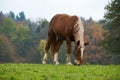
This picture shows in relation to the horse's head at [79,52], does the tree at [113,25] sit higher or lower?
higher

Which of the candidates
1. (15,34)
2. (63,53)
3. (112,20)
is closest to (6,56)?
(63,53)

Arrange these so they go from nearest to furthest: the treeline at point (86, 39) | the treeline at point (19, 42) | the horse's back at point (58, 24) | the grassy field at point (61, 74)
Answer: the grassy field at point (61, 74)
the horse's back at point (58, 24)
the treeline at point (86, 39)
the treeline at point (19, 42)

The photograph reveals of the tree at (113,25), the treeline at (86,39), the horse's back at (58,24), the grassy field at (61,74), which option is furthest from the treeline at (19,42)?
the grassy field at (61,74)

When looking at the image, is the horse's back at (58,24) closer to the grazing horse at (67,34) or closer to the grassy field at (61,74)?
the grazing horse at (67,34)

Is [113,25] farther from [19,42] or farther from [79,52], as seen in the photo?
[19,42]

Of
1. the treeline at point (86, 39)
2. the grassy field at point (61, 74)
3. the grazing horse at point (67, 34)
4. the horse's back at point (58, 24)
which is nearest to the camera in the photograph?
the grassy field at point (61, 74)

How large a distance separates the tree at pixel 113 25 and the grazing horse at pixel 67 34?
3316 centimetres

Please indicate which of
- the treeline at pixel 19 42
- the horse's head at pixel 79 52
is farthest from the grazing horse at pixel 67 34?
the treeline at pixel 19 42

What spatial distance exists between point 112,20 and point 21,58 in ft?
224

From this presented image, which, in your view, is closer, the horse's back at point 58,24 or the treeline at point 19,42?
the horse's back at point 58,24

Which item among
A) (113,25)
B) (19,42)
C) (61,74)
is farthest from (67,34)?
(19,42)

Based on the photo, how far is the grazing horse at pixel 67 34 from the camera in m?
23.5

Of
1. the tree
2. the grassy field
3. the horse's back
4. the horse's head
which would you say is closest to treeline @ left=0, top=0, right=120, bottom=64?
the tree

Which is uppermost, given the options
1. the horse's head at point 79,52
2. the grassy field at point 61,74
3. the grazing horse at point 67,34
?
the grazing horse at point 67,34
